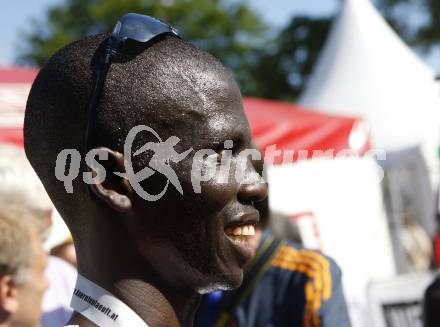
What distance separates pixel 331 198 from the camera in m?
7.09

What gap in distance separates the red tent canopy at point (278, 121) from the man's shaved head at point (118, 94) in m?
3.00

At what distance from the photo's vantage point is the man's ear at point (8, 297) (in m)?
2.36

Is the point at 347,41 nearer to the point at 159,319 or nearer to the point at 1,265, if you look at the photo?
the point at 1,265

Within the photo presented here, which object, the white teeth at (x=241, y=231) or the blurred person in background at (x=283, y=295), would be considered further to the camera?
the blurred person in background at (x=283, y=295)

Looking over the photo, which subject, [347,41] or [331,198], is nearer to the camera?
[331,198]

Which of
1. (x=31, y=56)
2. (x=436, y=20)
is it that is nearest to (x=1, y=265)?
(x=436, y=20)

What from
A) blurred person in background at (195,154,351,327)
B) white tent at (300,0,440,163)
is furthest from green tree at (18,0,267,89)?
blurred person in background at (195,154,351,327)

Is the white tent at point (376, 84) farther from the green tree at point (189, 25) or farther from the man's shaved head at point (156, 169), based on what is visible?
the green tree at point (189, 25)

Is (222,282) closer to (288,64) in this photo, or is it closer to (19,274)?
(19,274)

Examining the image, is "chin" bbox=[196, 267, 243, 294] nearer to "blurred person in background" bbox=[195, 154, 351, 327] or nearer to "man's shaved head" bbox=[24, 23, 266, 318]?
"man's shaved head" bbox=[24, 23, 266, 318]

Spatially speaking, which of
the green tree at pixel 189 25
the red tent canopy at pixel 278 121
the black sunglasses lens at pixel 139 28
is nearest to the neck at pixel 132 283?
the black sunglasses lens at pixel 139 28

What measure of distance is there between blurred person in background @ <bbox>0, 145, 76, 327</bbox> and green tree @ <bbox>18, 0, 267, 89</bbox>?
29.0 m

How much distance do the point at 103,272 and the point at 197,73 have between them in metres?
0.37

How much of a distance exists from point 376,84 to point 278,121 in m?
5.29
